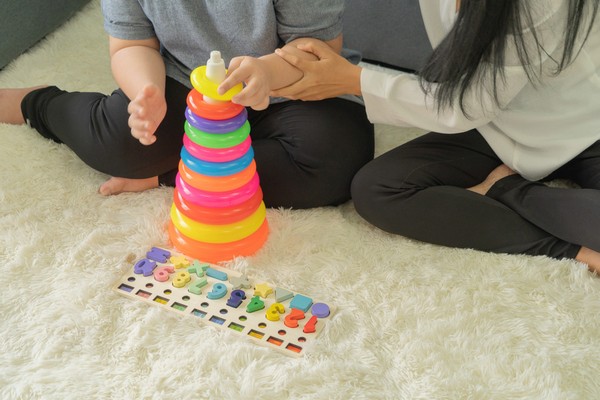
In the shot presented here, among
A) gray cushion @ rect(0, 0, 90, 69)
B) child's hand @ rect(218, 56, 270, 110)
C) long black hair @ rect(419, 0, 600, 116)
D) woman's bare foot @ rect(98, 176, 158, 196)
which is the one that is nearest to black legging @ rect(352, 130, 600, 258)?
long black hair @ rect(419, 0, 600, 116)

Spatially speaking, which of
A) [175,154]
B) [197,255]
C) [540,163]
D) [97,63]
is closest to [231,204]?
[197,255]

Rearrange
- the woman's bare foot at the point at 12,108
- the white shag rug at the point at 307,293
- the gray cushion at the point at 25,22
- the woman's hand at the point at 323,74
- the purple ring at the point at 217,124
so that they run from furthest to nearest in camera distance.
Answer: the gray cushion at the point at 25,22
the woman's bare foot at the point at 12,108
the woman's hand at the point at 323,74
the purple ring at the point at 217,124
the white shag rug at the point at 307,293

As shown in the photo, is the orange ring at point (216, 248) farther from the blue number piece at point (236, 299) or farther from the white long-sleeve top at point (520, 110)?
the white long-sleeve top at point (520, 110)

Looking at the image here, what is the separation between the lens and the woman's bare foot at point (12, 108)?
1307mm

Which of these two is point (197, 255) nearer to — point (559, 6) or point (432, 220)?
point (432, 220)

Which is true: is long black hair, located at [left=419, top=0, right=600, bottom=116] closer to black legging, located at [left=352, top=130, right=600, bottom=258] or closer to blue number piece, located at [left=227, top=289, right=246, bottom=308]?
black legging, located at [left=352, top=130, right=600, bottom=258]

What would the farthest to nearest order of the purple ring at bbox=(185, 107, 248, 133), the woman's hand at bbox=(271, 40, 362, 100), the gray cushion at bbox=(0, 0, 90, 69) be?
the gray cushion at bbox=(0, 0, 90, 69)
the woman's hand at bbox=(271, 40, 362, 100)
the purple ring at bbox=(185, 107, 248, 133)

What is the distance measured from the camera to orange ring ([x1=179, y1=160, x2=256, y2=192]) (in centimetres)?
102

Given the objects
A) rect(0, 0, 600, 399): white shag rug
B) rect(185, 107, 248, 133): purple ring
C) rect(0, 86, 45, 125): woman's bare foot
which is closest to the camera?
rect(0, 0, 600, 399): white shag rug

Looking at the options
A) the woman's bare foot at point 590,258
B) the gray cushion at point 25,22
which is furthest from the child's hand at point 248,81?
the gray cushion at point 25,22

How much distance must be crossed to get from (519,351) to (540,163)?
315 mm

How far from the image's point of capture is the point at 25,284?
1.00 m

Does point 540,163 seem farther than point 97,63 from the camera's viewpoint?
No

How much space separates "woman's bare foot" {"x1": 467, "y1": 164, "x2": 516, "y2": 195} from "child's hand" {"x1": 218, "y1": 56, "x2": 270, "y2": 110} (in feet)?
1.24
